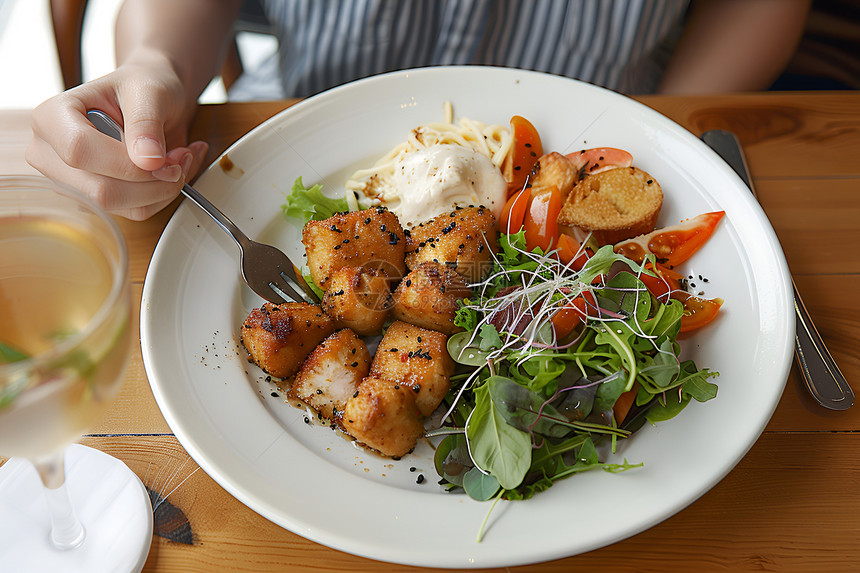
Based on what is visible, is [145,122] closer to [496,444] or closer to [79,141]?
[79,141]

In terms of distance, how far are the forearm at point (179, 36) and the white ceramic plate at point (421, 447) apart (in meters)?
0.33

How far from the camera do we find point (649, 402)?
128 centimetres

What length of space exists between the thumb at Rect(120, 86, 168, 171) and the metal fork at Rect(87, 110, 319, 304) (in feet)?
0.23

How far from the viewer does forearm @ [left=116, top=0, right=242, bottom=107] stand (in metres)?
1.73

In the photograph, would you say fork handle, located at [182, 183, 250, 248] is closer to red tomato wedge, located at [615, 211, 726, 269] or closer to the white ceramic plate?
the white ceramic plate

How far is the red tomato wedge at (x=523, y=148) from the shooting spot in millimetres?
1768

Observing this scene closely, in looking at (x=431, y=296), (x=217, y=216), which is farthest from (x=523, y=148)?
(x=217, y=216)

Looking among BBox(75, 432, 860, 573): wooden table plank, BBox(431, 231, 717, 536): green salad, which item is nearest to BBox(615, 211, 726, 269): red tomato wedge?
BBox(431, 231, 717, 536): green salad

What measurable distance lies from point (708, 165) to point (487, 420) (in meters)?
0.96

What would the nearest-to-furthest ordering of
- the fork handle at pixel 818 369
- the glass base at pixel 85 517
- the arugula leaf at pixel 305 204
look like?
1. the glass base at pixel 85 517
2. the fork handle at pixel 818 369
3. the arugula leaf at pixel 305 204

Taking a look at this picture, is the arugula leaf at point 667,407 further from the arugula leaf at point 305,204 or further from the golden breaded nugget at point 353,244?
the arugula leaf at point 305,204

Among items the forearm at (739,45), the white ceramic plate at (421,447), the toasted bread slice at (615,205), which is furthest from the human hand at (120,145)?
the forearm at (739,45)

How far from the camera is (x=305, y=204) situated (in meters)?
1.65

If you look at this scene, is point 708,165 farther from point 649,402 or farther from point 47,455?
point 47,455
